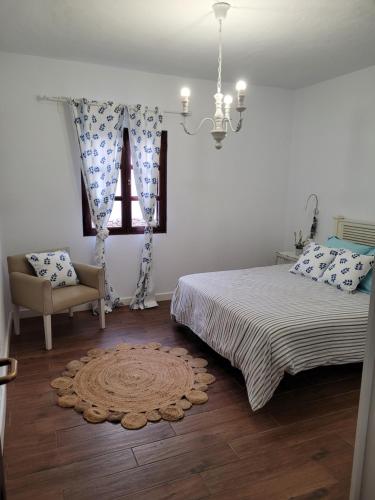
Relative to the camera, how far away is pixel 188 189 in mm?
4656

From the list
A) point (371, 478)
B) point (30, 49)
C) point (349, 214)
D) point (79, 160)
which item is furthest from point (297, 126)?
point (371, 478)

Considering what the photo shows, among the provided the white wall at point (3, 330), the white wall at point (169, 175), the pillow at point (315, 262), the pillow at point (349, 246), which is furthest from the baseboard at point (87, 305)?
the pillow at point (349, 246)

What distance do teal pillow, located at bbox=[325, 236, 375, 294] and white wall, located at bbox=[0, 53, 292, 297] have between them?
134 centimetres

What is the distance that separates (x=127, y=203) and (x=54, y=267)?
47.2 inches

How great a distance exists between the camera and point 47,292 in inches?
129

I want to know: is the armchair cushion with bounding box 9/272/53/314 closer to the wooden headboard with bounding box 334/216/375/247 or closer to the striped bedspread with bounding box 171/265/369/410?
the striped bedspread with bounding box 171/265/369/410

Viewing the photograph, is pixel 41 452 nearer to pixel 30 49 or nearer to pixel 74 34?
pixel 74 34

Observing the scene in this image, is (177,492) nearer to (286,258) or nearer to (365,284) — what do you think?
(365,284)

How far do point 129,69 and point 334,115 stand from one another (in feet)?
8.12

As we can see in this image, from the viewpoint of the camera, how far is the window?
4.26 m

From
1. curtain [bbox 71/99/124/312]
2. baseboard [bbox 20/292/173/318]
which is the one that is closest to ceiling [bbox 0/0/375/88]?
curtain [bbox 71/99/124/312]

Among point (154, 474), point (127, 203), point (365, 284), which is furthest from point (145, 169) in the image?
point (154, 474)

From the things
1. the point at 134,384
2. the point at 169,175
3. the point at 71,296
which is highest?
the point at 169,175

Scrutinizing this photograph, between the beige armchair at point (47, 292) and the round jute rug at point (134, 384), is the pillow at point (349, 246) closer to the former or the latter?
the round jute rug at point (134, 384)
